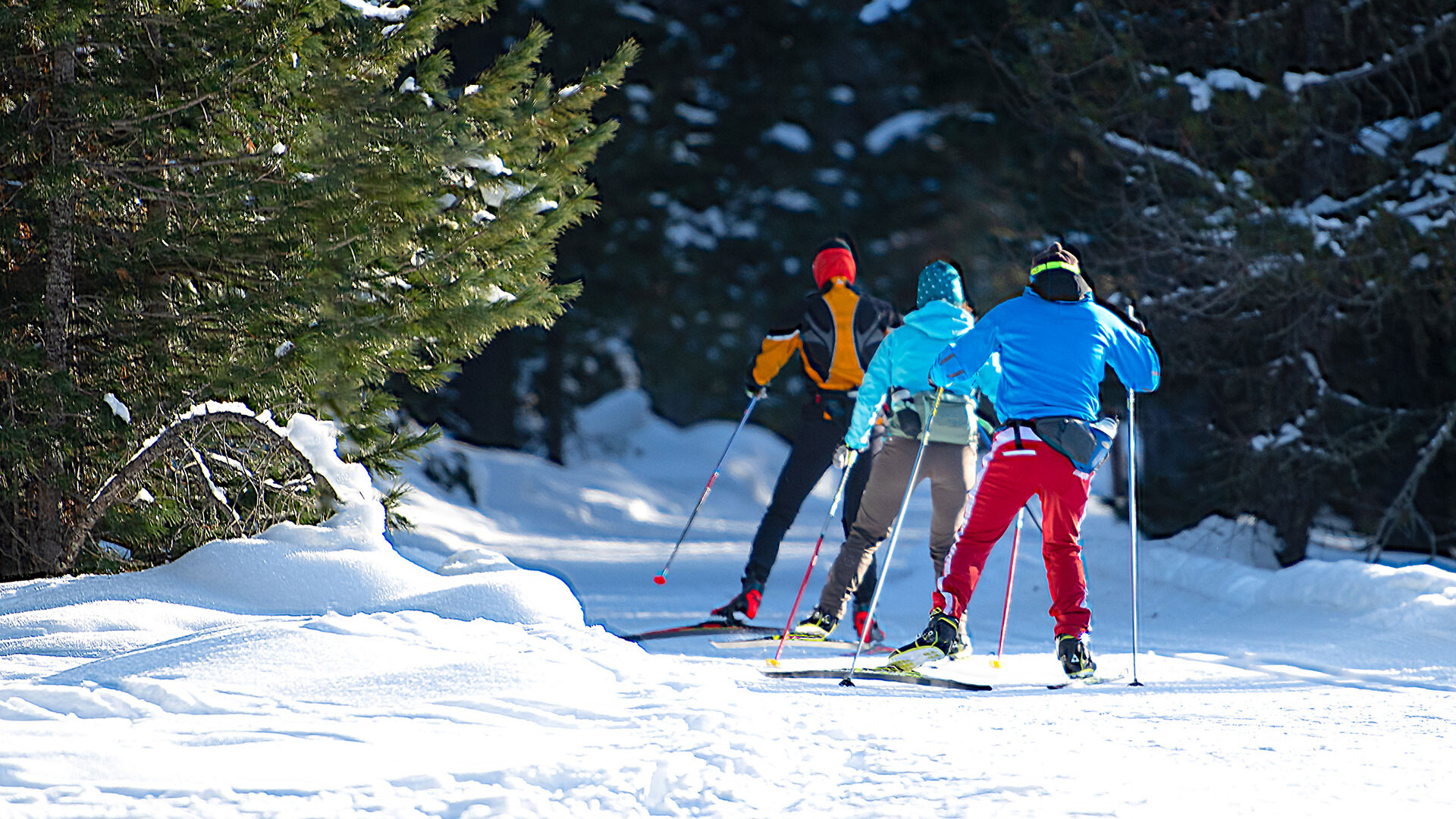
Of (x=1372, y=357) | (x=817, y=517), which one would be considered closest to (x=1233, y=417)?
(x=1372, y=357)

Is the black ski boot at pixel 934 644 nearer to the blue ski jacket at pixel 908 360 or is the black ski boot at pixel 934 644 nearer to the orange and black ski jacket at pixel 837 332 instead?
the blue ski jacket at pixel 908 360

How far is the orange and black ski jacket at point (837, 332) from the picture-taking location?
8273 mm

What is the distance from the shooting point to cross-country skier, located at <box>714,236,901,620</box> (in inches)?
325

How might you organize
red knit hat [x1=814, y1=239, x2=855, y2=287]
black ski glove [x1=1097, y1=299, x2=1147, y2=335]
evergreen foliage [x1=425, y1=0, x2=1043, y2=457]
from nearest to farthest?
black ski glove [x1=1097, y1=299, x2=1147, y2=335] → red knit hat [x1=814, y1=239, x2=855, y2=287] → evergreen foliage [x1=425, y1=0, x2=1043, y2=457]

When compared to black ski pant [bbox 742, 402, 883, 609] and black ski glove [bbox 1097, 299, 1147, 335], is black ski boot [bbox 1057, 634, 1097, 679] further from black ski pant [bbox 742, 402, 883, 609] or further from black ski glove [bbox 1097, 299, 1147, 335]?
black ski pant [bbox 742, 402, 883, 609]

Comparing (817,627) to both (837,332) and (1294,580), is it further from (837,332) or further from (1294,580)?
(1294,580)

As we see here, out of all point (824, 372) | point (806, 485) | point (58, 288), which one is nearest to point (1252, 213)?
point (824, 372)

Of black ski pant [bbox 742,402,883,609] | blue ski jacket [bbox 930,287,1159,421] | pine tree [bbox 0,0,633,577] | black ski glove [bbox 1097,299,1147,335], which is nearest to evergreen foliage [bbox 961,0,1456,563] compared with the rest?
black ski pant [bbox 742,402,883,609]

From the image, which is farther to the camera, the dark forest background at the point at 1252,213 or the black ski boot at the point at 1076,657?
the dark forest background at the point at 1252,213

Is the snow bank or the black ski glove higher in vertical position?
the black ski glove

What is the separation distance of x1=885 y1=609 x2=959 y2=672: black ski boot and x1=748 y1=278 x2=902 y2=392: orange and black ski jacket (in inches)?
85.4

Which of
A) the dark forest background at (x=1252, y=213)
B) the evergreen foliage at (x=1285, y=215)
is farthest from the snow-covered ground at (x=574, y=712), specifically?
the evergreen foliage at (x=1285, y=215)

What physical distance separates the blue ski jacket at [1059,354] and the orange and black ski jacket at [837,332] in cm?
184

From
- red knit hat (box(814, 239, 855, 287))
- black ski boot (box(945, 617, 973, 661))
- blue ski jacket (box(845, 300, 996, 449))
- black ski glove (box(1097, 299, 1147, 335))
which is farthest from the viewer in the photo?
red knit hat (box(814, 239, 855, 287))
